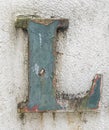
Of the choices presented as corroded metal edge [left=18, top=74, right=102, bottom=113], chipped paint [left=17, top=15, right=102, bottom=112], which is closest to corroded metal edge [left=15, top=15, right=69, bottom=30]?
chipped paint [left=17, top=15, right=102, bottom=112]

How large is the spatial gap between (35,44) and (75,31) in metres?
0.16

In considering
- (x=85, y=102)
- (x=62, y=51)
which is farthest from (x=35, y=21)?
(x=85, y=102)

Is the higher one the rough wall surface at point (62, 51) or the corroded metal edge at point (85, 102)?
the rough wall surface at point (62, 51)

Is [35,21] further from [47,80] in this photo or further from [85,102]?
[85,102]

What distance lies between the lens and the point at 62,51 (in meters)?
1.34

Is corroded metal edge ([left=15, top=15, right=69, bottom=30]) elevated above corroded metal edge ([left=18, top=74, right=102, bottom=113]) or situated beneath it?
elevated above

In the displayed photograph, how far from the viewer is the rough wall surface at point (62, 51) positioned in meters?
1.32

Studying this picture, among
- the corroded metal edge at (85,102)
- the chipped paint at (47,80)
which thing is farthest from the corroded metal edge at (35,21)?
the corroded metal edge at (85,102)

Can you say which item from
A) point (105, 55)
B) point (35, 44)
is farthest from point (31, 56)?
point (105, 55)

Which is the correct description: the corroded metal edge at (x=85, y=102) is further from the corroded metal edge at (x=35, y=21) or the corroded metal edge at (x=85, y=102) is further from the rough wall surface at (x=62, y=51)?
the corroded metal edge at (x=35, y=21)

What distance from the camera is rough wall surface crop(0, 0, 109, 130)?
132cm

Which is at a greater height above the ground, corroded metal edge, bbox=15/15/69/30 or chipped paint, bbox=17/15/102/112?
corroded metal edge, bbox=15/15/69/30

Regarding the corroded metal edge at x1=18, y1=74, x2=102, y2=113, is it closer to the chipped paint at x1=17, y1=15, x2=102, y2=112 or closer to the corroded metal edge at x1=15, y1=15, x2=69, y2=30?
the chipped paint at x1=17, y1=15, x2=102, y2=112

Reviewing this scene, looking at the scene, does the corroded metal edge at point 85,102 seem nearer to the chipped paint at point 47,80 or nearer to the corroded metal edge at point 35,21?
the chipped paint at point 47,80
